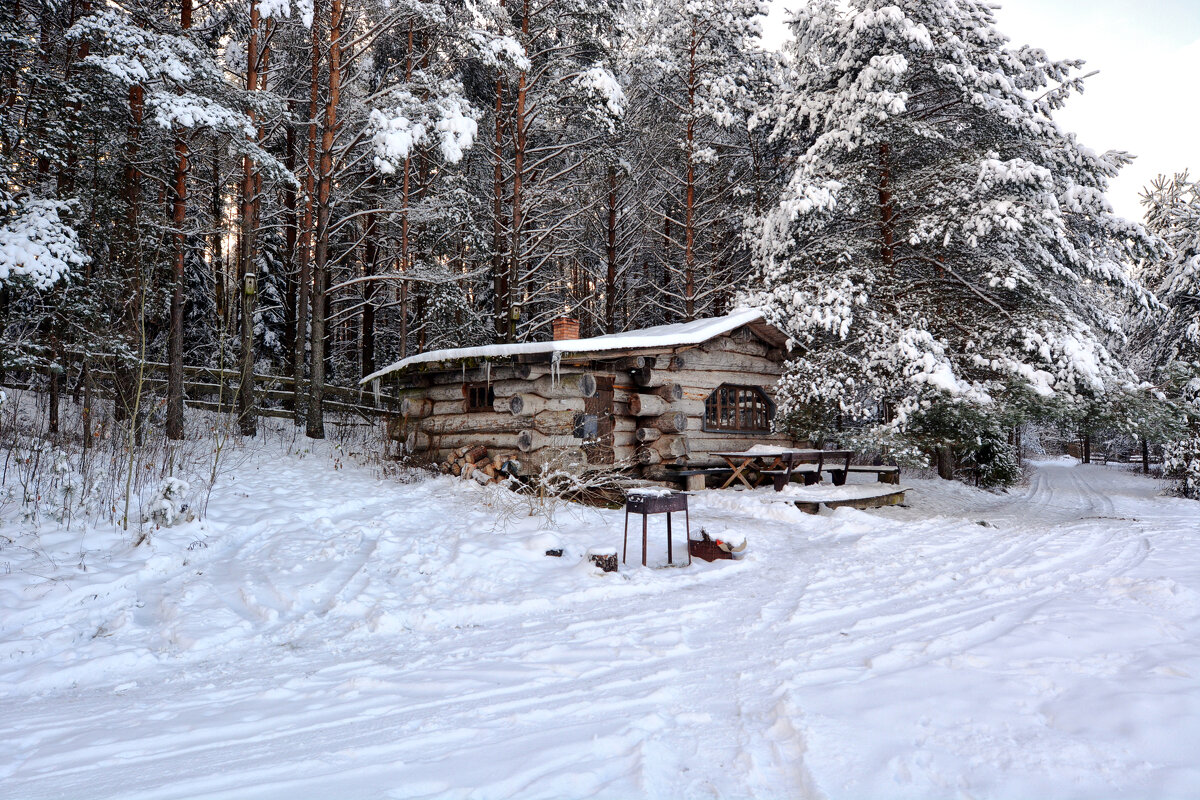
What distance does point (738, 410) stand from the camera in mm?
14094

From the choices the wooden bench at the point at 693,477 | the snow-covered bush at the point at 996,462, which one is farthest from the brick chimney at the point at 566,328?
the snow-covered bush at the point at 996,462

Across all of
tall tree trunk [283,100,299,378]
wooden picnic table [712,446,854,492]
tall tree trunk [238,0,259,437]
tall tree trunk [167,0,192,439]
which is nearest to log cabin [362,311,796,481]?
wooden picnic table [712,446,854,492]

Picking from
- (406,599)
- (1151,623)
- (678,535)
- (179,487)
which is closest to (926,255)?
(678,535)

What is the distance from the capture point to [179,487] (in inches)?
260

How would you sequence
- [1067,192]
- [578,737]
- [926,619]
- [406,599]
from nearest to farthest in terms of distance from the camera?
1. [578,737]
2. [926,619]
3. [406,599]
4. [1067,192]

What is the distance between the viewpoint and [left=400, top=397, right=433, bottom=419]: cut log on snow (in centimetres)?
1302

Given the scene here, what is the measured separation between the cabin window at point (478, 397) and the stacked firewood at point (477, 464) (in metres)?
0.82

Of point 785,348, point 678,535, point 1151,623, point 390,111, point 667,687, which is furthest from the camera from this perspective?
point 785,348

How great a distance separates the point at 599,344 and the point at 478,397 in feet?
9.91

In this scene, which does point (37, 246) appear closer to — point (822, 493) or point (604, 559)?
point (604, 559)

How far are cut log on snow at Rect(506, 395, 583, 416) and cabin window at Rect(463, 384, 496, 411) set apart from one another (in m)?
0.87

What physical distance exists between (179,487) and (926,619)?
7047 mm

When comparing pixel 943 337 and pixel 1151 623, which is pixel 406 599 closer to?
pixel 1151 623

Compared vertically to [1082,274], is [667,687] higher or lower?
lower
